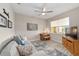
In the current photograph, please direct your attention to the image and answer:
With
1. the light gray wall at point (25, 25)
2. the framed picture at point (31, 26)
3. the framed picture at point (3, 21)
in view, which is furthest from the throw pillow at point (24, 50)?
the framed picture at point (3, 21)

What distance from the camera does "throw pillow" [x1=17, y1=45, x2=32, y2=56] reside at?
1.82 m

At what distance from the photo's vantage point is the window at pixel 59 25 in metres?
1.98

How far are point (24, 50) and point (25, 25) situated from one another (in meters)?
0.48

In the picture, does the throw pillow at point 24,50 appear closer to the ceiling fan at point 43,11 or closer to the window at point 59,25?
the window at point 59,25

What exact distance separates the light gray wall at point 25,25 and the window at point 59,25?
8.1 inches

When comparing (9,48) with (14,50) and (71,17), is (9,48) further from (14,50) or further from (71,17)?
(71,17)

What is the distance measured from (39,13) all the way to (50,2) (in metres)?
0.29

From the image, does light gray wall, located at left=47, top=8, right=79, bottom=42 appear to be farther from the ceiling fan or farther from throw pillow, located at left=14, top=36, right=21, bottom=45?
throw pillow, located at left=14, top=36, right=21, bottom=45

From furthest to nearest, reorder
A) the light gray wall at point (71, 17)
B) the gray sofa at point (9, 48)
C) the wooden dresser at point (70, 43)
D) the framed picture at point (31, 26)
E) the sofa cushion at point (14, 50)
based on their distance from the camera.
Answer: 1. the wooden dresser at point (70, 43)
2. the framed picture at point (31, 26)
3. the light gray wall at point (71, 17)
4. the sofa cushion at point (14, 50)
5. the gray sofa at point (9, 48)

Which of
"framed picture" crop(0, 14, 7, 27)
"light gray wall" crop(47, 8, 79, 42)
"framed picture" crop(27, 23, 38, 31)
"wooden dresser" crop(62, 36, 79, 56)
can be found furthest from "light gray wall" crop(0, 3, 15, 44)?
"wooden dresser" crop(62, 36, 79, 56)

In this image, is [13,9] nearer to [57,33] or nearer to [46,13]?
Result: [46,13]

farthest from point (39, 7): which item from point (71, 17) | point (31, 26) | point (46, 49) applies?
point (46, 49)

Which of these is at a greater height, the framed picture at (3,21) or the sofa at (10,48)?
the framed picture at (3,21)

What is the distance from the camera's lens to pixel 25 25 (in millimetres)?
1928
